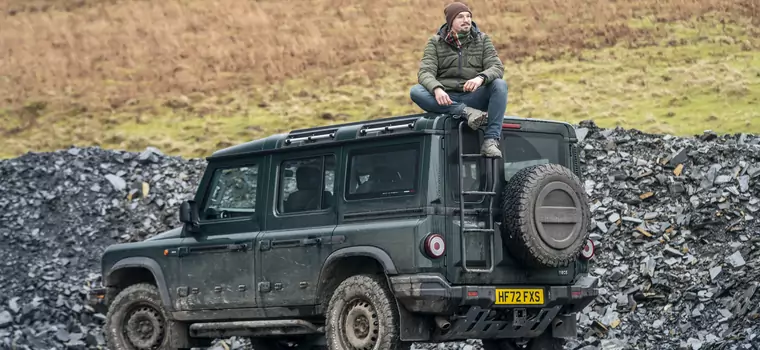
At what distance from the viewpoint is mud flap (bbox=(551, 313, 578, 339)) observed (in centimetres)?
1158

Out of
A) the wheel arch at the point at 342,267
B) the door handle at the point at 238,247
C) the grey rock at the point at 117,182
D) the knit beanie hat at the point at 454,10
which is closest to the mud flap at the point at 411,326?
the wheel arch at the point at 342,267

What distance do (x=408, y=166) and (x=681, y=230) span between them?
7.63m

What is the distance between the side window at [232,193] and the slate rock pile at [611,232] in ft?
11.1

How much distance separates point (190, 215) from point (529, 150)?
378cm

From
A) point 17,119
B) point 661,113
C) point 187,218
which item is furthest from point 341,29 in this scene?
point 187,218

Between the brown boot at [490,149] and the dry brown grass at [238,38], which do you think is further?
the dry brown grass at [238,38]

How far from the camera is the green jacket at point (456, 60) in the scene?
37.6 ft

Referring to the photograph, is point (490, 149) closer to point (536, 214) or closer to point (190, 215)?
point (536, 214)

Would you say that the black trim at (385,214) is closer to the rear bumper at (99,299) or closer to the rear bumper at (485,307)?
the rear bumper at (485,307)

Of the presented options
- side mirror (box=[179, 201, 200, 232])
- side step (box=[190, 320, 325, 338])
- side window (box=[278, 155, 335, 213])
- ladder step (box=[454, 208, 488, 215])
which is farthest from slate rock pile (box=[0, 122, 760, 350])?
ladder step (box=[454, 208, 488, 215])

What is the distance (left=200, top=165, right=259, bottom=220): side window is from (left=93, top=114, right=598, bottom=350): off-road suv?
0.02 m

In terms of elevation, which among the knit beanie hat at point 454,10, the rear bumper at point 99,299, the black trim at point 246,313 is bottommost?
the black trim at point 246,313

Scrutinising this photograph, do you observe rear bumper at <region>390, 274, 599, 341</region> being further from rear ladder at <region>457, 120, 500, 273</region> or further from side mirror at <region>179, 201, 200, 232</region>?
side mirror at <region>179, 201, 200, 232</region>

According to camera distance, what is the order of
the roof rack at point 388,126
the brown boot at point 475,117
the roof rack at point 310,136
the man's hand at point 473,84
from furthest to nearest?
the roof rack at point 310,136
the man's hand at point 473,84
the roof rack at point 388,126
the brown boot at point 475,117
